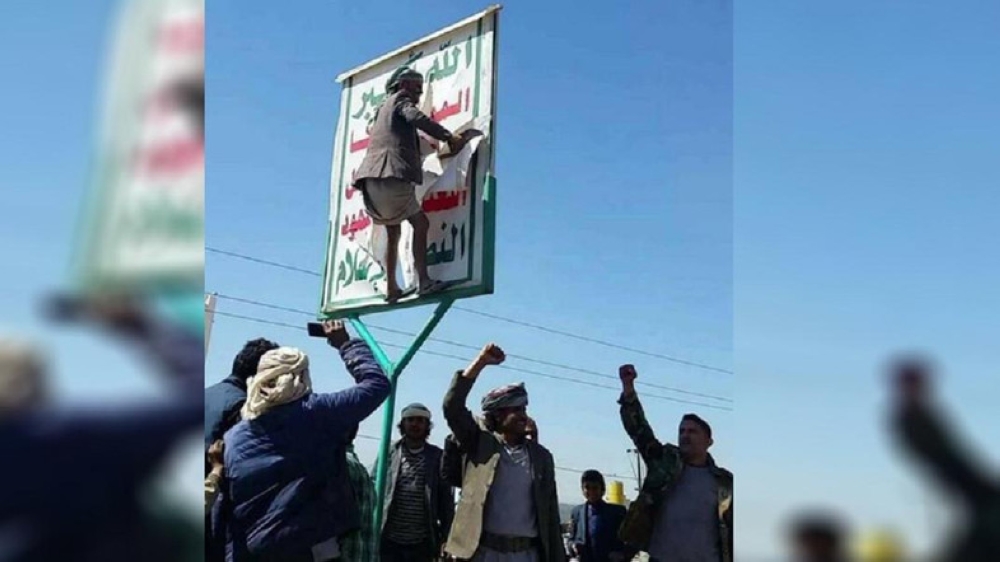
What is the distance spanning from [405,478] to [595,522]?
1.31 m

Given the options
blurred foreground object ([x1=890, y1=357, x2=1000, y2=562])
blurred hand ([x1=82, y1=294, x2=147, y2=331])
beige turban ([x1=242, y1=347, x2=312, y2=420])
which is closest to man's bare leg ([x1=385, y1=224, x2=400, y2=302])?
beige turban ([x1=242, y1=347, x2=312, y2=420])

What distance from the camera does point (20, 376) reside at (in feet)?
2.04

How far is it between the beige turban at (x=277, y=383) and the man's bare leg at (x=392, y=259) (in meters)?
0.55

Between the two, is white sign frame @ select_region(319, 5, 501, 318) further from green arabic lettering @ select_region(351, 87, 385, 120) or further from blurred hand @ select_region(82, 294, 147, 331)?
blurred hand @ select_region(82, 294, 147, 331)

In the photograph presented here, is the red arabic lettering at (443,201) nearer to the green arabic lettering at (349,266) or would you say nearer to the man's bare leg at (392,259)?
the man's bare leg at (392,259)

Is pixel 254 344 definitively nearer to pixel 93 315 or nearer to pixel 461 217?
pixel 461 217

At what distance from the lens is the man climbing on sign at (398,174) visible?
253cm

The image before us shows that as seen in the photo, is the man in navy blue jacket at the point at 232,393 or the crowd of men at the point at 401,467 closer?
the crowd of men at the point at 401,467

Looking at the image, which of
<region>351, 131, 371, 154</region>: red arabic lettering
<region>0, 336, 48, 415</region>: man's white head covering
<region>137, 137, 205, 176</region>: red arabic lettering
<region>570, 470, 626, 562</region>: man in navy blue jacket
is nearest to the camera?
<region>0, 336, 48, 415</region>: man's white head covering

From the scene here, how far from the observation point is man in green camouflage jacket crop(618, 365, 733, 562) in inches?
98.1

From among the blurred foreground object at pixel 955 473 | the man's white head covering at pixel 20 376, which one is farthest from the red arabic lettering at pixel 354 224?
the man's white head covering at pixel 20 376

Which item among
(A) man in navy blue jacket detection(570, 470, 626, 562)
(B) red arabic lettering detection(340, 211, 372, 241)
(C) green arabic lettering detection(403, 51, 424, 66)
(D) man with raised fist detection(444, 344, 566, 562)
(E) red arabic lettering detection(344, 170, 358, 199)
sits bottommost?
(A) man in navy blue jacket detection(570, 470, 626, 562)

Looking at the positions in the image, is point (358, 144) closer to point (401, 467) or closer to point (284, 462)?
point (401, 467)

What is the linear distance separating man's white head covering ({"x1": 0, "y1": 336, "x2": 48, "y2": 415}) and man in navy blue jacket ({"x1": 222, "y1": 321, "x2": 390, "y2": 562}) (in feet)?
4.66
